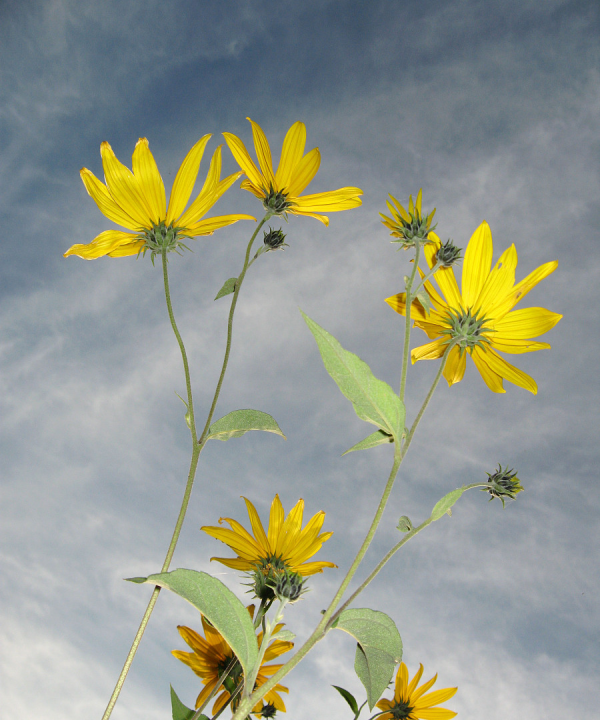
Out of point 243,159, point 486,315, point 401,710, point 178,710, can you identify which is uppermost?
point 243,159

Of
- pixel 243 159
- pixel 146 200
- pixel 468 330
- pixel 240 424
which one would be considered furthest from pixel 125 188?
pixel 468 330

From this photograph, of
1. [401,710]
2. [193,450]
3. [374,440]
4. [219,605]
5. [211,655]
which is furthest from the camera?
[401,710]

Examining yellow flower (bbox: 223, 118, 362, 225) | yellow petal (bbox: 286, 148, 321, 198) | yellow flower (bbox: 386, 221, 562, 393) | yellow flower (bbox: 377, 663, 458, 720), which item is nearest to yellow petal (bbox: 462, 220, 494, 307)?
yellow flower (bbox: 386, 221, 562, 393)

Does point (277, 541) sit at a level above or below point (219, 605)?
above

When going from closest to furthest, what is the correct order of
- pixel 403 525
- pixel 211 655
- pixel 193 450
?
pixel 403 525 → pixel 193 450 → pixel 211 655

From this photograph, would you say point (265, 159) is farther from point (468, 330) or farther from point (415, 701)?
point (415, 701)

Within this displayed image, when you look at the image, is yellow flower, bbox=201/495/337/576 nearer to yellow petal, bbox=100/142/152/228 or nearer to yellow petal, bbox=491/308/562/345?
yellow petal, bbox=491/308/562/345

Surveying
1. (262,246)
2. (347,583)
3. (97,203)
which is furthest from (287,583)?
(97,203)
